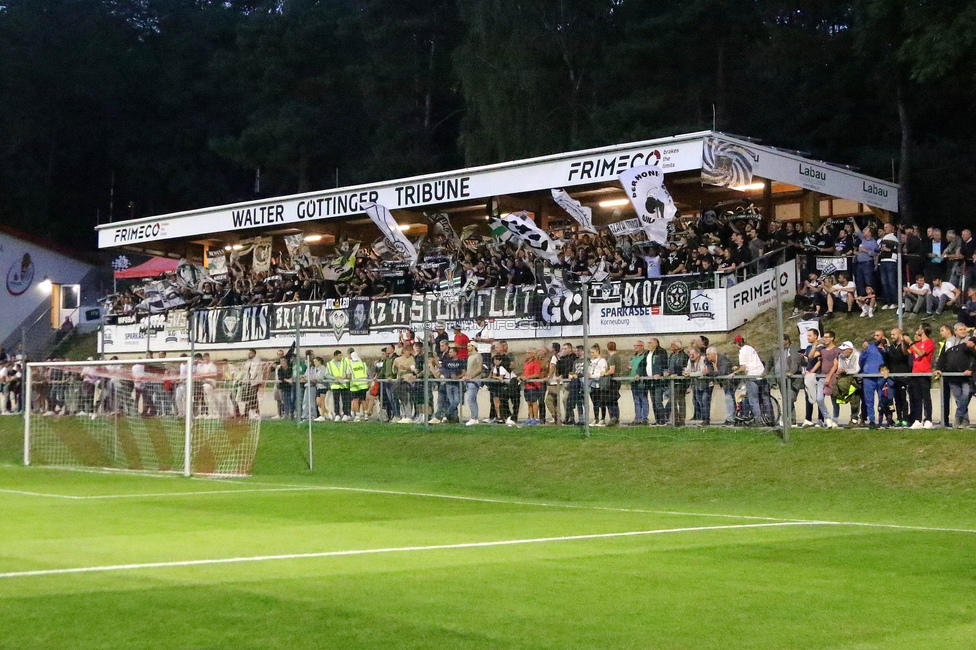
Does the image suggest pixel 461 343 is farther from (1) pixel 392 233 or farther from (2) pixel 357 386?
(1) pixel 392 233

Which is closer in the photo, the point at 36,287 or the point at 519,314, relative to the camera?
the point at 519,314

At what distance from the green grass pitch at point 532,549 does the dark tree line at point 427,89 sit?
19.3m

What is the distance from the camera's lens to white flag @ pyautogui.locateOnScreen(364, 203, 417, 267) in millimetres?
33875

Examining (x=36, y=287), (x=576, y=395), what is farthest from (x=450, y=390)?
(x=36, y=287)

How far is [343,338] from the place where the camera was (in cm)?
3447

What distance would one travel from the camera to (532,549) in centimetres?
1134

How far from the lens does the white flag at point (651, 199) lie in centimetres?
2828

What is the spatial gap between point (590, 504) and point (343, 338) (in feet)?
58.9

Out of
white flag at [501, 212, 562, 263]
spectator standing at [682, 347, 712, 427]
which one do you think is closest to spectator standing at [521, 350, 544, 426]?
spectator standing at [682, 347, 712, 427]

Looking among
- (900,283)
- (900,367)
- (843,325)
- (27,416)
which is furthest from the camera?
(843,325)

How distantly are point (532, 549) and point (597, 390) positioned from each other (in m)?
11.4

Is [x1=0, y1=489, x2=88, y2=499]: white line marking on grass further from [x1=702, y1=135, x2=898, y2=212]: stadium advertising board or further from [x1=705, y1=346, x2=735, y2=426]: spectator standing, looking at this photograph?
[x1=702, y1=135, x2=898, y2=212]: stadium advertising board

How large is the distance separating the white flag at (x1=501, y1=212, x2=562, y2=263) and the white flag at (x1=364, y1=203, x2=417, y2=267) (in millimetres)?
4032

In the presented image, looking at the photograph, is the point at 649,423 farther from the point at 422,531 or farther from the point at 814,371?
the point at 422,531
